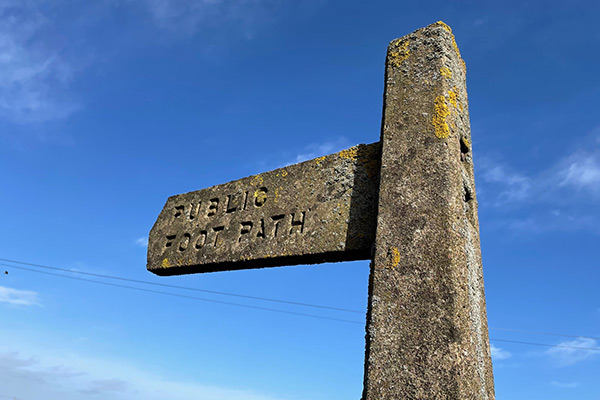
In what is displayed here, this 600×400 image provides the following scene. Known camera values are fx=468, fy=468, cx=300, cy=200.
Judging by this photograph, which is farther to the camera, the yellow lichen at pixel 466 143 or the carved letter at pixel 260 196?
the carved letter at pixel 260 196

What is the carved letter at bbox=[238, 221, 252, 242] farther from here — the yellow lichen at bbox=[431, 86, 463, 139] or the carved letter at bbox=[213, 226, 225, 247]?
the yellow lichen at bbox=[431, 86, 463, 139]

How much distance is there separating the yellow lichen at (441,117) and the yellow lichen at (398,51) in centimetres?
52

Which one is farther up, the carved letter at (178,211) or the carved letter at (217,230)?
the carved letter at (178,211)

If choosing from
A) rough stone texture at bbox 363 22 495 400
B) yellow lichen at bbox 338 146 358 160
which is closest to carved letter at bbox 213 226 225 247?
yellow lichen at bbox 338 146 358 160

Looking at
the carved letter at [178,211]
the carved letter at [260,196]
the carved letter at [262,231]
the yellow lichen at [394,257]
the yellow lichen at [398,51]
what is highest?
the yellow lichen at [398,51]

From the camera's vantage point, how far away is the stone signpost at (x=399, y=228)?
93.7 inches

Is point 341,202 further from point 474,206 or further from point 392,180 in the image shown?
point 474,206

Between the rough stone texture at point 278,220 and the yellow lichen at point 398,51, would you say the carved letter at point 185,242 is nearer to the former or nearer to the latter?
the rough stone texture at point 278,220

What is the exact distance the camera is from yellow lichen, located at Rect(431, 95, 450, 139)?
2.91 meters

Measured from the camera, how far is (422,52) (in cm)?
331

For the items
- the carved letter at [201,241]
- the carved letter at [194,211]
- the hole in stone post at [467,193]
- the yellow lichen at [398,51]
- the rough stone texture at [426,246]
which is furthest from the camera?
the carved letter at [194,211]

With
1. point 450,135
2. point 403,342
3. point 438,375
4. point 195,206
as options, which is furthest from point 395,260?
point 195,206

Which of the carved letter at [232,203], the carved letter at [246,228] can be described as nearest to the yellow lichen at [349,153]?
the carved letter at [246,228]

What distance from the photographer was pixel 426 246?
2.60m
